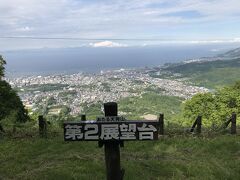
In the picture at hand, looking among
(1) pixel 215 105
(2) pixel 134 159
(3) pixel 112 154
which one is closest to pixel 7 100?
(2) pixel 134 159

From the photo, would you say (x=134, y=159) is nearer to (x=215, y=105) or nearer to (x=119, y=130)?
(x=119, y=130)

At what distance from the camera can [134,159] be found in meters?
9.32

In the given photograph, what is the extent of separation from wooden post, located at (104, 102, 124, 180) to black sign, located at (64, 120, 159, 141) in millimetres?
250

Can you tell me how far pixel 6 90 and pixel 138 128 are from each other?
20059 mm

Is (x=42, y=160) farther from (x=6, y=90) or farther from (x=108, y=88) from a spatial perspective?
(x=108, y=88)

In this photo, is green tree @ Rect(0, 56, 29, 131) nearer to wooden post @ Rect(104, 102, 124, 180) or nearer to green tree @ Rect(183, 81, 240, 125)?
wooden post @ Rect(104, 102, 124, 180)

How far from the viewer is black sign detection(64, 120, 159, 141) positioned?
17.1 feet

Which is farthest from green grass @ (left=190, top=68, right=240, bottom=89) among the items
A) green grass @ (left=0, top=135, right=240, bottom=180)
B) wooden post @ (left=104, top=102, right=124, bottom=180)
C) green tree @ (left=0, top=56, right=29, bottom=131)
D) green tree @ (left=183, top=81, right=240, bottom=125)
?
wooden post @ (left=104, top=102, right=124, bottom=180)

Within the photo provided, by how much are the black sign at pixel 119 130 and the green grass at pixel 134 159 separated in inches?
107

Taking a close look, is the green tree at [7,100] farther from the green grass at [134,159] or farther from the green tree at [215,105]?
the green tree at [215,105]

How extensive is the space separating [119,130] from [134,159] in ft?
14.2

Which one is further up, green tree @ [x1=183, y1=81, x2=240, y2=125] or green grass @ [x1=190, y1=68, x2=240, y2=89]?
green tree @ [x1=183, y1=81, x2=240, y2=125]

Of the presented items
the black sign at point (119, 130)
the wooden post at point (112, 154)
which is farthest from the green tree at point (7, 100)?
the black sign at point (119, 130)

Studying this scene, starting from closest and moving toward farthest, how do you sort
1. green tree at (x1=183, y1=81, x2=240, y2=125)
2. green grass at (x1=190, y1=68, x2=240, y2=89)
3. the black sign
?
the black sign, green tree at (x1=183, y1=81, x2=240, y2=125), green grass at (x1=190, y1=68, x2=240, y2=89)
